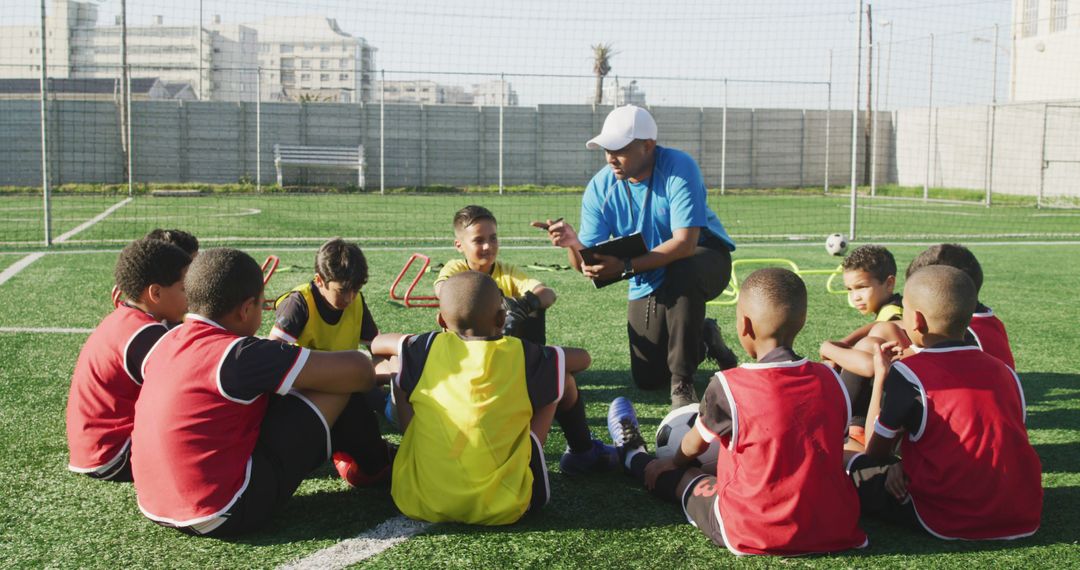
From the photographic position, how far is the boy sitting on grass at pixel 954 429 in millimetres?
3121

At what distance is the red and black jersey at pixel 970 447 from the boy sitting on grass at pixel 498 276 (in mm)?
2128

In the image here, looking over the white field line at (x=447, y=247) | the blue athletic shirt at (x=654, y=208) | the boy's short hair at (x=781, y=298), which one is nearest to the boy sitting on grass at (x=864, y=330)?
the boy's short hair at (x=781, y=298)

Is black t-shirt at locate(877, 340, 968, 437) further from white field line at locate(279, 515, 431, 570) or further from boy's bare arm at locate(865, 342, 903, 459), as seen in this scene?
white field line at locate(279, 515, 431, 570)

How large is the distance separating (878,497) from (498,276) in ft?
8.25

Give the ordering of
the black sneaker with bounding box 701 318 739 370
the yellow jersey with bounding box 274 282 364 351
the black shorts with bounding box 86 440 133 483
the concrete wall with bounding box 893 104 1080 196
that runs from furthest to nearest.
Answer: the concrete wall with bounding box 893 104 1080 196, the black sneaker with bounding box 701 318 739 370, the yellow jersey with bounding box 274 282 364 351, the black shorts with bounding box 86 440 133 483

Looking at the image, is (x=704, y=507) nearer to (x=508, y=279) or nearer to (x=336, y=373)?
(x=336, y=373)

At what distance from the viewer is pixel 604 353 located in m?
6.37

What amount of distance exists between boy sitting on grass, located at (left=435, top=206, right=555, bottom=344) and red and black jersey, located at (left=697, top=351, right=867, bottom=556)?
196 centimetres

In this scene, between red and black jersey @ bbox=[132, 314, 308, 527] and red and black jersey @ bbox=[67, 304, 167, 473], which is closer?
red and black jersey @ bbox=[132, 314, 308, 527]

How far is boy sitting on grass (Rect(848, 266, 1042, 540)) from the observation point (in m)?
3.12

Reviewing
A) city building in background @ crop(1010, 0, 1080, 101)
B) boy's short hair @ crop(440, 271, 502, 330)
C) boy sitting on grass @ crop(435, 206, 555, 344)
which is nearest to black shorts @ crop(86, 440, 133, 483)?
boy's short hair @ crop(440, 271, 502, 330)

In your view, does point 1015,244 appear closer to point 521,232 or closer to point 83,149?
point 521,232

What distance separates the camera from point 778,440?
118 inches

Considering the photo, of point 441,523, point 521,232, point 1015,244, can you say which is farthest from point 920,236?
point 441,523
